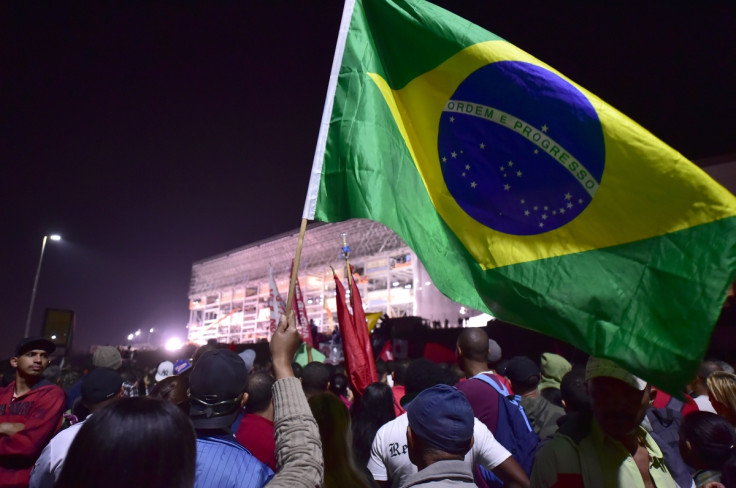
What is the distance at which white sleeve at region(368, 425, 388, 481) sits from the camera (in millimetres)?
3098

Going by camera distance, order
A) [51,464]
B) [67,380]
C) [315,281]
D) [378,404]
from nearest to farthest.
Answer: [51,464]
[378,404]
[67,380]
[315,281]

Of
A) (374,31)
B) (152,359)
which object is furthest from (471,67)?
(152,359)

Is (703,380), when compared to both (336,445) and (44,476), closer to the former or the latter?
(336,445)

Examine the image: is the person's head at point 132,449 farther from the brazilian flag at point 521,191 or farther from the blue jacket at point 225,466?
the brazilian flag at point 521,191

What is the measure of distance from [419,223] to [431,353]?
27.1 feet

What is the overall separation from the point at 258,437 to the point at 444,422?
1.83m

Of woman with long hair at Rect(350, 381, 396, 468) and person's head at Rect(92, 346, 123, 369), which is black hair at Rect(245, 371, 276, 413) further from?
person's head at Rect(92, 346, 123, 369)

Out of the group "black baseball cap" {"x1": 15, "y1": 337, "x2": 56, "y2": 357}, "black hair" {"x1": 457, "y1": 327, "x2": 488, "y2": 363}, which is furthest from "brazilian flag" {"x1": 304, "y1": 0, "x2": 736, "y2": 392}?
"black baseball cap" {"x1": 15, "y1": 337, "x2": 56, "y2": 357}

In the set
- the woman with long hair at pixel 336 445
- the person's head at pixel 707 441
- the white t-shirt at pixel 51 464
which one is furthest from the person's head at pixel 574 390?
the white t-shirt at pixel 51 464

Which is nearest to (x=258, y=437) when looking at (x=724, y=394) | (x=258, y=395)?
(x=258, y=395)

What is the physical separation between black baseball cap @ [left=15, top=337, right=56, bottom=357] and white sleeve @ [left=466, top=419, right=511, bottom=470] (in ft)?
14.0

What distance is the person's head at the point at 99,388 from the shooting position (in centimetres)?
338

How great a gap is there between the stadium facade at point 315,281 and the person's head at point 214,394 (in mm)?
28432

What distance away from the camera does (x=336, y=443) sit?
2586 millimetres
